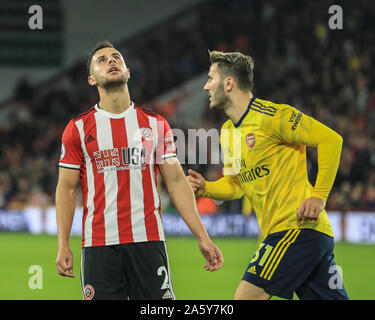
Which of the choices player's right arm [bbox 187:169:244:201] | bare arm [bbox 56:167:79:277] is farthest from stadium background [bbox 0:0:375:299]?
bare arm [bbox 56:167:79:277]

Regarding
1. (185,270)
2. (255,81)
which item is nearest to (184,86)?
(255,81)

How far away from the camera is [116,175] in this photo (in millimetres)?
4242

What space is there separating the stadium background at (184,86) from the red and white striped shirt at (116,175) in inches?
253

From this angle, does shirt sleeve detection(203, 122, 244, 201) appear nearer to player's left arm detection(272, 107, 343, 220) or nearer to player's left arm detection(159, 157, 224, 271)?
player's left arm detection(272, 107, 343, 220)

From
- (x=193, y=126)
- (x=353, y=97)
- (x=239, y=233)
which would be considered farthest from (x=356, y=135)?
(x=193, y=126)

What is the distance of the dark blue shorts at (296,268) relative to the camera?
4.50m

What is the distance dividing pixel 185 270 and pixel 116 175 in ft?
22.0

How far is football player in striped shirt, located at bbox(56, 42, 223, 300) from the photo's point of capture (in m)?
4.17

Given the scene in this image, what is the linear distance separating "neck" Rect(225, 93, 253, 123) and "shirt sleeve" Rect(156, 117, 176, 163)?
2.18 ft

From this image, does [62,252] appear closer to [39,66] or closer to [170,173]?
[170,173]

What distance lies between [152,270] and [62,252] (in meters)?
0.53

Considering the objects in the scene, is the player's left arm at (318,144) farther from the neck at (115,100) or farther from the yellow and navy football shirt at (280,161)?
the neck at (115,100)

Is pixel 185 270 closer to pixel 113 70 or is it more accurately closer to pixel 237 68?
pixel 237 68

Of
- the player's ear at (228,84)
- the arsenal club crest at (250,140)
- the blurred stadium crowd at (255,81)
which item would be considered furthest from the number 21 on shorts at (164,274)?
the blurred stadium crowd at (255,81)
